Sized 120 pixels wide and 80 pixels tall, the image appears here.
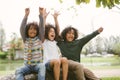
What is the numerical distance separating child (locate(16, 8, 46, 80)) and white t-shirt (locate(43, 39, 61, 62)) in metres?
0.11

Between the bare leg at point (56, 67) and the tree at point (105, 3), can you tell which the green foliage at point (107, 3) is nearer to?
the tree at point (105, 3)

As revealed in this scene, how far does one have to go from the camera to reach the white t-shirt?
6258 mm

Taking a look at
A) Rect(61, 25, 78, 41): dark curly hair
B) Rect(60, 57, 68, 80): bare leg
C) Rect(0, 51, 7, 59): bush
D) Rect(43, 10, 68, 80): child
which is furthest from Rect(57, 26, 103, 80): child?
Rect(0, 51, 7, 59): bush

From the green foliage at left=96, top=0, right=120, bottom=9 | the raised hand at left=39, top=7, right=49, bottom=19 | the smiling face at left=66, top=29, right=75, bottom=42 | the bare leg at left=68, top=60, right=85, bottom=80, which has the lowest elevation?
the bare leg at left=68, top=60, right=85, bottom=80

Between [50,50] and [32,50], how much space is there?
1.01 feet

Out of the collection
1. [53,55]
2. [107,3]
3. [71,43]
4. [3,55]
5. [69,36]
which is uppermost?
[107,3]

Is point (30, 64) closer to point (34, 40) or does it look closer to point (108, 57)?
point (34, 40)

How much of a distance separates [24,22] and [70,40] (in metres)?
0.85

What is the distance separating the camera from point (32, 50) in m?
6.14

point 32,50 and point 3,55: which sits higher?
point 32,50

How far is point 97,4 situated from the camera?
733 centimetres

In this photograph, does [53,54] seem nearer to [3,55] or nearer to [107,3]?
[107,3]

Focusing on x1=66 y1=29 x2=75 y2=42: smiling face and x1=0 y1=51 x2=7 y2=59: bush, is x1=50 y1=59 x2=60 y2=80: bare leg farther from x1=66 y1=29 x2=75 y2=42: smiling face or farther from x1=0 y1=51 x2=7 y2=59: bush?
x1=0 y1=51 x2=7 y2=59: bush

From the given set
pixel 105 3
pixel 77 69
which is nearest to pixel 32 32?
pixel 77 69
